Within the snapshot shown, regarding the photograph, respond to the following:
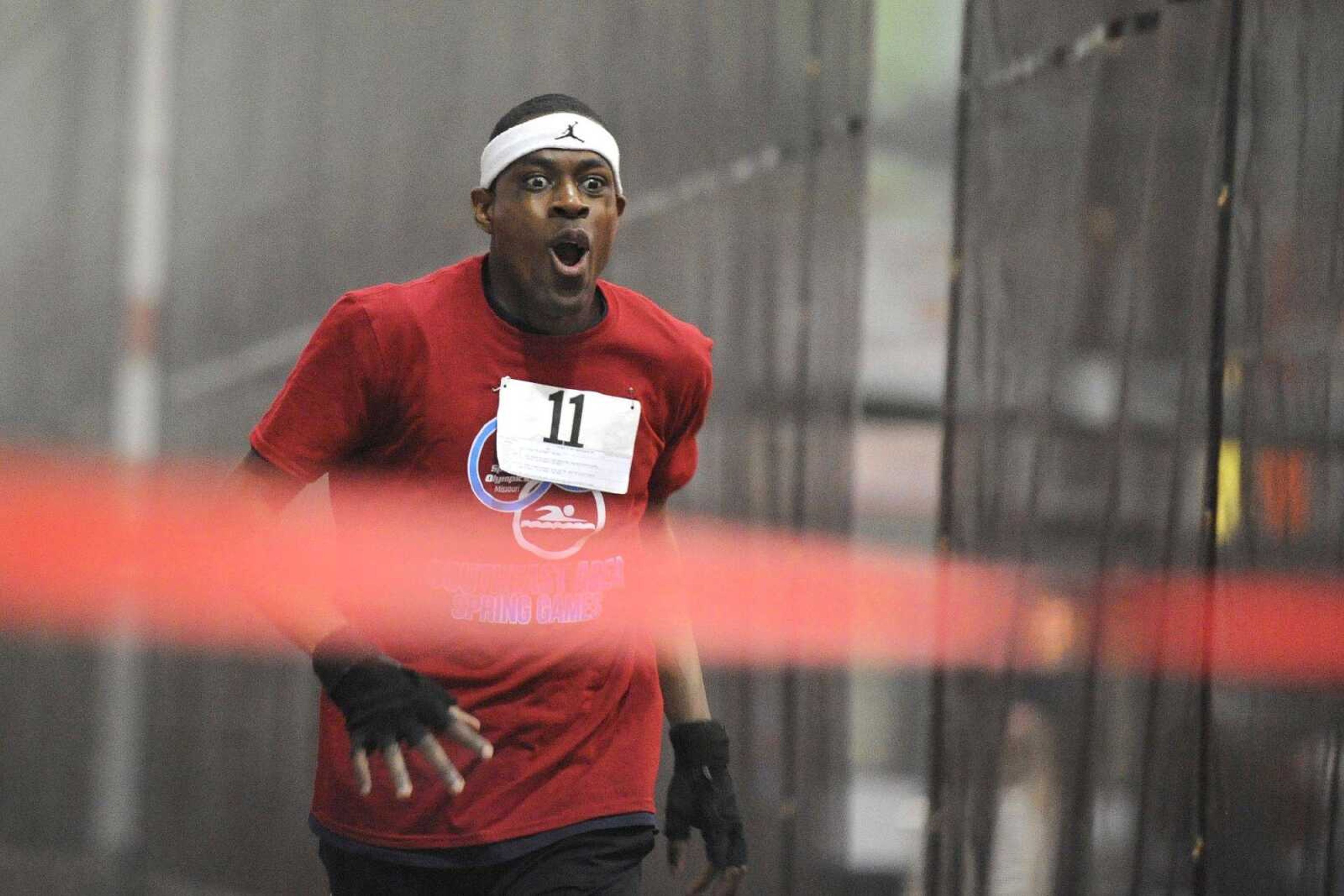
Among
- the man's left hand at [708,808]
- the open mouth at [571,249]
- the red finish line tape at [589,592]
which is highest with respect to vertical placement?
the open mouth at [571,249]

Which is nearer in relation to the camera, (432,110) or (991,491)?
(991,491)

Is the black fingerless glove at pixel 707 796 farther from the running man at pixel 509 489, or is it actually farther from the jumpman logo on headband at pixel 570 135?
the jumpman logo on headband at pixel 570 135

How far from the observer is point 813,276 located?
5.29 meters

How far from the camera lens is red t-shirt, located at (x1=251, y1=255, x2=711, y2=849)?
2.29 m

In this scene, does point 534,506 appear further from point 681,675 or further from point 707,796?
point 707,796

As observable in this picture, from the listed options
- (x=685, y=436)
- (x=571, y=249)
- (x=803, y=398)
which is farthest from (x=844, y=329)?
(x=571, y=249)

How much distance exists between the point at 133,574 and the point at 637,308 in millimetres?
5949

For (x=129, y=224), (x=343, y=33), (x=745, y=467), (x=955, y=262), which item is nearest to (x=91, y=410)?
(x=129, y=224)

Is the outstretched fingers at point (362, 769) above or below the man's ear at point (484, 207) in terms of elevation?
below

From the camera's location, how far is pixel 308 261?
19.6 ft

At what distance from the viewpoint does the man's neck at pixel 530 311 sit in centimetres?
238

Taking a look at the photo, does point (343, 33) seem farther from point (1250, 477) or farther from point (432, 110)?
point (1250, 477)

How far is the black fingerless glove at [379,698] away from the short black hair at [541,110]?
2.37ft

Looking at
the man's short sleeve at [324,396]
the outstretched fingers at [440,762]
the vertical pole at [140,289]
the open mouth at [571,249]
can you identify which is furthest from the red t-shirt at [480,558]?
the vertical pole at [140,289]
